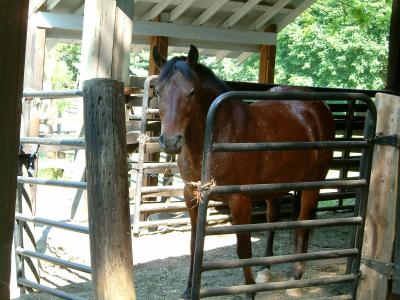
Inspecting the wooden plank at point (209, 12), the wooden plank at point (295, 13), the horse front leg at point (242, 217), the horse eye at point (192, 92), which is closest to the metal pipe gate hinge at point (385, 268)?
the horse front leg at point (242, 217)

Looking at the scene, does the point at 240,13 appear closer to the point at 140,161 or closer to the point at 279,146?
the point at 140,161

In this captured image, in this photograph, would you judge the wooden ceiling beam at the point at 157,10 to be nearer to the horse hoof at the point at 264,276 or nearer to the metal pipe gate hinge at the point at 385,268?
the horse hoof at the point at 264,276

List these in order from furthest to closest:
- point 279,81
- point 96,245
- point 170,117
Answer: point 279,81 → point 170,117 → point 96,245

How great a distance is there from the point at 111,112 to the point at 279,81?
28050mm

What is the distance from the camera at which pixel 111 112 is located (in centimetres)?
254

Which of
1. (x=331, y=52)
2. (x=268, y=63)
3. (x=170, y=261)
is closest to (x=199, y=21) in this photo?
(x=268, y=63)

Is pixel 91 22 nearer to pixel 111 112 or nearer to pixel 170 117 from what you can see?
pixel 170 117

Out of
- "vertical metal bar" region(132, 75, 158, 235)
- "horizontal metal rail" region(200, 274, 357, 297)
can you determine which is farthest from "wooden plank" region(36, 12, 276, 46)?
"horizontal metal rail" region(200, 274, 357, 297)

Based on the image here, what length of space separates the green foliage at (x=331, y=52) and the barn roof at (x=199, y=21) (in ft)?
46.3

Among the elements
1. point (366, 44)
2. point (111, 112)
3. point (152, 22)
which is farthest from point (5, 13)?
point (366, 44)

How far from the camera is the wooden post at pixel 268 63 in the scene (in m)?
10.0

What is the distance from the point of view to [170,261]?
6.48 meters

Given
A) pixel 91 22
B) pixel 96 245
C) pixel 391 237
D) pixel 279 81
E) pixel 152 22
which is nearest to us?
pixel 96 245

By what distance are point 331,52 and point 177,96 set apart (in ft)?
78.5
